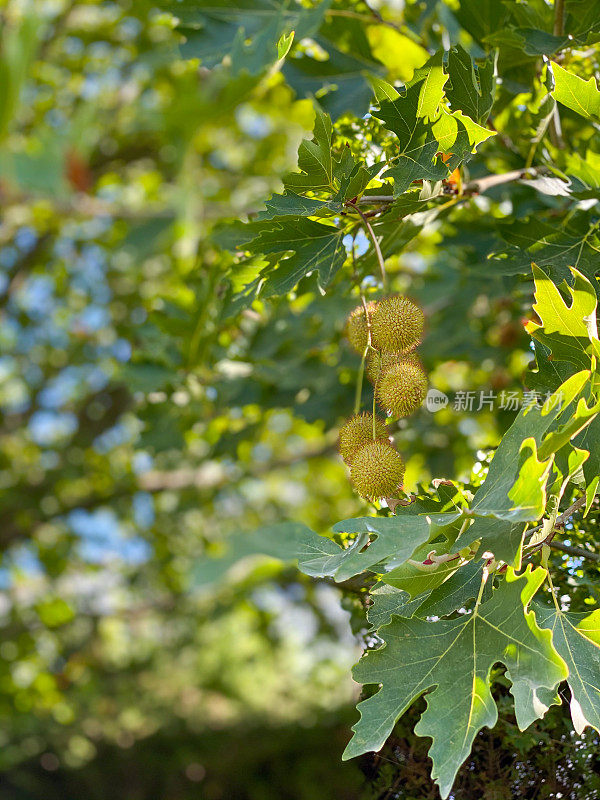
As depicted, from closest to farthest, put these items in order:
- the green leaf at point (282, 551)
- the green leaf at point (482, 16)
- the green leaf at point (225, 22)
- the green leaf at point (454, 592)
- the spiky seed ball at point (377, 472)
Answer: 1. the green leaf at point (282, 551)
2. the green leaf at point (454, 592)
3. the spiky seed ball at point (377, 472)
4. the green leaf at point (482, 16)
5. the green leaf at point (225, 22)

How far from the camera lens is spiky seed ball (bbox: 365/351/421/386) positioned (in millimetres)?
959

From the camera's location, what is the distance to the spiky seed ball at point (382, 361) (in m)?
0.96

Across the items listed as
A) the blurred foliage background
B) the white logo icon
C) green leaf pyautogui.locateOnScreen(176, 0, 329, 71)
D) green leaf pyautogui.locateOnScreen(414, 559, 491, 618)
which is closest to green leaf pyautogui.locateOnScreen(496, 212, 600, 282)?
the blurred foliage background

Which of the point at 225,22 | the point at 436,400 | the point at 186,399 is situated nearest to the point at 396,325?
the point at 436,400

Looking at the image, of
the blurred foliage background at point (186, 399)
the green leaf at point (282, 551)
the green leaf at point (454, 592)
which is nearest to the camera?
the green leaf at point (282, 551)

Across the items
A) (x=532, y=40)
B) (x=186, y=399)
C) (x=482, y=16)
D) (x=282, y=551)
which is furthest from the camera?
(x=186, y=399)

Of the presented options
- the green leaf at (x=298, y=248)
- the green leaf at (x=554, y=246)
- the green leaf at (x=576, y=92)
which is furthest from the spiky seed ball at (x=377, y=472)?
the green leaf at (x=576, y=92)

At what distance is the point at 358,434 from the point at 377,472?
3.6 inches

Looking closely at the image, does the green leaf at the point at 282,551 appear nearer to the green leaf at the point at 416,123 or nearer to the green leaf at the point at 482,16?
the green leaf at the point at 416,123

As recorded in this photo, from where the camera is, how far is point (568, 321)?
801 millimetres

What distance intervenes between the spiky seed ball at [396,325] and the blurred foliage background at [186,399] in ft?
0.57

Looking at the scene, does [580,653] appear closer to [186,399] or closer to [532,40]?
[532,40]

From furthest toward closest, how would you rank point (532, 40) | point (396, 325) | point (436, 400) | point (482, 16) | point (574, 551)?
point (436, 400) → point (482, 16) → point (532, 40) → point (396, 325) → point (574, 551)

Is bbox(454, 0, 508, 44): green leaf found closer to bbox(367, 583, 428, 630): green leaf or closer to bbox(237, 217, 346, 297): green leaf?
bbox(237, 217, 346, 297): green leaf
